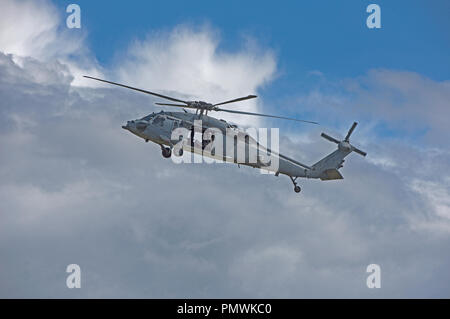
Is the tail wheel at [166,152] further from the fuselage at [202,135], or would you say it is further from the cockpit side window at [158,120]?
the cockpit side window at [158,120]

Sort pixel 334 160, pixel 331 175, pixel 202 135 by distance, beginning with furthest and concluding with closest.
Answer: pixel 334 160 → pixel 331 175 → pixel 202 135

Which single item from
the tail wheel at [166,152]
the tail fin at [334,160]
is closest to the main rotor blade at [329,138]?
the tail fin at [334,160]

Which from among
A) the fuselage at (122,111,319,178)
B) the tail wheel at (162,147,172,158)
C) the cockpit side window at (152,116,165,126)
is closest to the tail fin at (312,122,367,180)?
the fuselage at (122,111,319,178)

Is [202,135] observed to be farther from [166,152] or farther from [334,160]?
[334,160]

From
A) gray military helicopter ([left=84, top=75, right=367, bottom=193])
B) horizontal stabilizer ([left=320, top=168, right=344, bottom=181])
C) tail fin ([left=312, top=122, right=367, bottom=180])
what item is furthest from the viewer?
tail fin ([left=312, top=122, right=367, bottom=180])

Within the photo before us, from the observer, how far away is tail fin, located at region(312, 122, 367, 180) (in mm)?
63572

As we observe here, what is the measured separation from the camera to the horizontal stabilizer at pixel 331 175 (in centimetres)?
6300

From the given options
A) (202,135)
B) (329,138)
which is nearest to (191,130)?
(202,135)

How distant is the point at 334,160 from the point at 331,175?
1958 millimetres

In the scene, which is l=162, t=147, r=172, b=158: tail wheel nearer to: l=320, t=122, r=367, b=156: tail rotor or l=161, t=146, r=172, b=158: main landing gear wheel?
l=161, t=146, r=172, b=158: main landing gear wheel

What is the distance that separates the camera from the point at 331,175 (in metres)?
63.6
